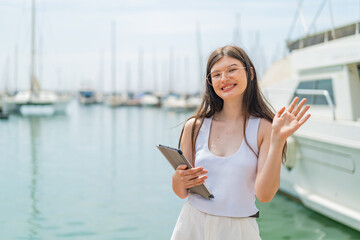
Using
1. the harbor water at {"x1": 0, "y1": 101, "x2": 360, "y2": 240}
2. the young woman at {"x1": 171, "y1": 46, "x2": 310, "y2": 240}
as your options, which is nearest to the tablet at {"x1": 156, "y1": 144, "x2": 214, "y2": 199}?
the young woman at {"x1": 171, "y1": 46, "x2": 310, "y2": 240}

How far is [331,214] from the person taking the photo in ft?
21.4

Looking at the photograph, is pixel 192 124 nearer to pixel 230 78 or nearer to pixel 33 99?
pixel 230 78

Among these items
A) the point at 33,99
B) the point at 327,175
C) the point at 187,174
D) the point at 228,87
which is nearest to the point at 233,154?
the point at 187,174

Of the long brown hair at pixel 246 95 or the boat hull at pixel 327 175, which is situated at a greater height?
the long brown hair at pixel 246 95

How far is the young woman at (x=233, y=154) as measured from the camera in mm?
1955

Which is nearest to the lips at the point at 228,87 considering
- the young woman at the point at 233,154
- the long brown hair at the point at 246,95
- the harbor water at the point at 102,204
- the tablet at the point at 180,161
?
the young woman at the point at 233,154

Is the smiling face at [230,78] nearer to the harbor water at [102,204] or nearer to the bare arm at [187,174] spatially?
the bare arm at [187,174]

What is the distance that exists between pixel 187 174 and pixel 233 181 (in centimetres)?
23

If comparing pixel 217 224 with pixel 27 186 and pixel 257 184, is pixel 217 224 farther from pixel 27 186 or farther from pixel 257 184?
pixel 27 186

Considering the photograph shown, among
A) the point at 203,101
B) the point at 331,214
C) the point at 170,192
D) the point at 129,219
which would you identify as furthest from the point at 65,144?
the point at 203,101

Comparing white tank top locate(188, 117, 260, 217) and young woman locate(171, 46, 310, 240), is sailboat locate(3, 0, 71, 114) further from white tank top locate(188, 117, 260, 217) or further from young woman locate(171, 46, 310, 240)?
white tank top locate(188, 117, 260, 217)

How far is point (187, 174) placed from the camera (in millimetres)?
2021

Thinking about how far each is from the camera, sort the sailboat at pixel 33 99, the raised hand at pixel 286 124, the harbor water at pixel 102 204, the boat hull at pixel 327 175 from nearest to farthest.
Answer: the raised hand at pixel 286 124 < the boat hull at pixel 327 175 < the harbor water at pixel 102 204 < the sailboat at pixel 33 99

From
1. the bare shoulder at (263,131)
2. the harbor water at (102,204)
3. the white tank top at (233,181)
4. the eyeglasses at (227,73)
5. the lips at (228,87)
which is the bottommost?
the harbor water at (102,204)
